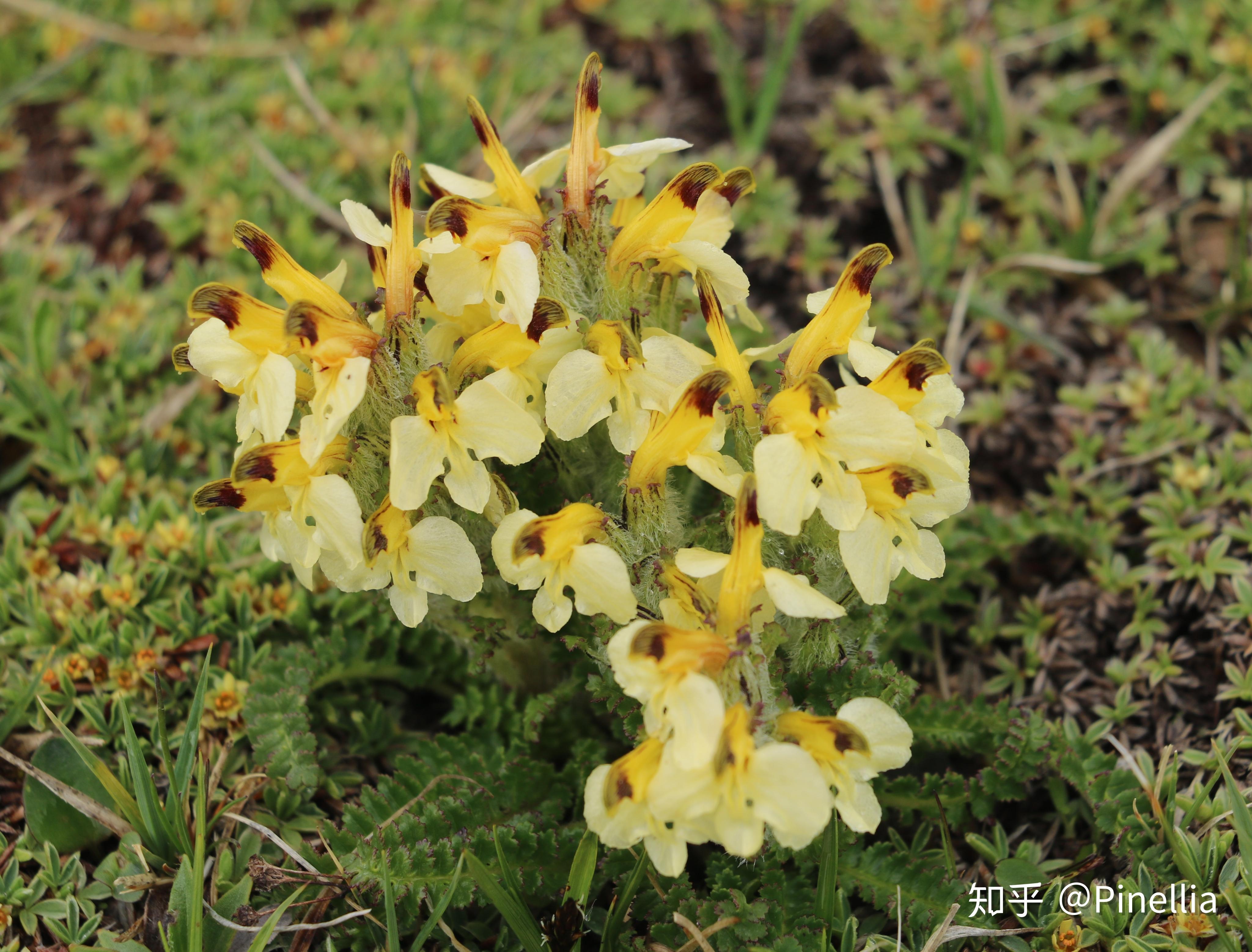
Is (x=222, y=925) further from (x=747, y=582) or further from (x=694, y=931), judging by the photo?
(x=747, y=582)

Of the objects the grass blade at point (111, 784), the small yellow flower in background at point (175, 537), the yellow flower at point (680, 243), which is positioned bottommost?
the grass blade at point (111, 784)

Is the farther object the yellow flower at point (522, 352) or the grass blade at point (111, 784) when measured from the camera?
the grass blade at point (111, 784)

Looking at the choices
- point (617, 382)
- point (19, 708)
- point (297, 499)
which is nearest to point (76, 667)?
point (19, 708)

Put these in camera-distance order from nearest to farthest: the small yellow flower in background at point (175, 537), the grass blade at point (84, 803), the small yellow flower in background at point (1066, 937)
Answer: the small yellow flower in background at point (1066, 937)
the grass blade at point (84, 803)
the small yellow flower in background at point (175, 537)

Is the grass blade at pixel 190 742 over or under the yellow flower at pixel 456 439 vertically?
under

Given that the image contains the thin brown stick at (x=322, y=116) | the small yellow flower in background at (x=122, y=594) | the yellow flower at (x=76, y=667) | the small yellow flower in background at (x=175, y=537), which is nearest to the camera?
the yellow flower at (x=76, y=667)

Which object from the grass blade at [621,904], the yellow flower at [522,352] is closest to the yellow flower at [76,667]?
the yellow flower at [522,352]

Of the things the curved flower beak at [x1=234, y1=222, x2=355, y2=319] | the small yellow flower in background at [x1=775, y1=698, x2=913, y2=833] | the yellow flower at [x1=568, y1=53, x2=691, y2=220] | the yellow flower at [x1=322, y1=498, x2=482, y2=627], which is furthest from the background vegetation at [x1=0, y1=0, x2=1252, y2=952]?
the yellow flower at [x1=568, y1=53, x2=691, y2=220]

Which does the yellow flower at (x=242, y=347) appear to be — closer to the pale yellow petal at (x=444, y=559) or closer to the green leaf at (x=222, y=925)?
the pale yellow petal at (x=444, y=559)

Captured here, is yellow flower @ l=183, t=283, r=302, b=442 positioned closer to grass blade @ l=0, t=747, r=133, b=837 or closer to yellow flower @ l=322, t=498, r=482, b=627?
yellow flower @ l=322, t=498, r=482, b=627
